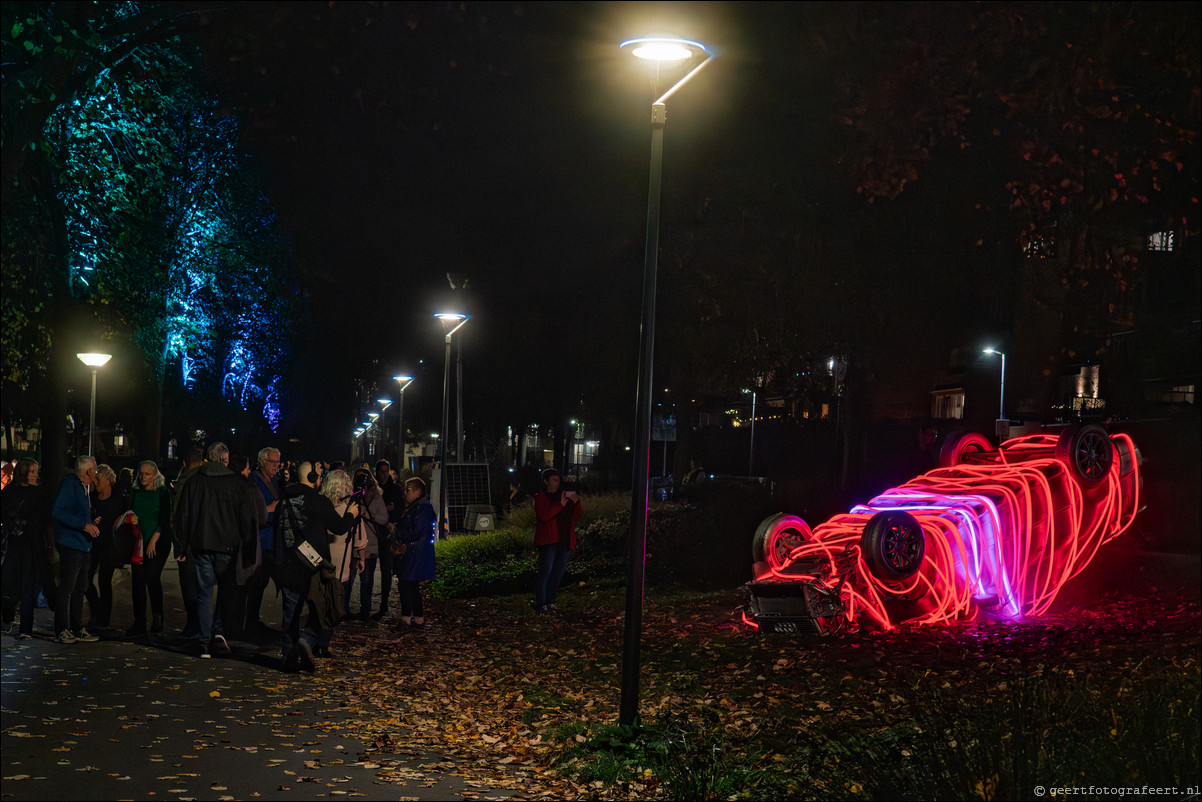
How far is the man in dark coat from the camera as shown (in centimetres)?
1174

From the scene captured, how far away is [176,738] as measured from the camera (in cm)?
807

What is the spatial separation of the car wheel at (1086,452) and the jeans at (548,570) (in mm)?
6263

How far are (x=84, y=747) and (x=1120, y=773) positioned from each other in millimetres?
6099

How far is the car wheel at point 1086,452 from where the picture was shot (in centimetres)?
1325

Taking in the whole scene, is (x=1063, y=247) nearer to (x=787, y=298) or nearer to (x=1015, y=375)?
(x=787, y=298)

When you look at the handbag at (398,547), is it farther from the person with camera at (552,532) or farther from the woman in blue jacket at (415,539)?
the person with camera at (552,532)

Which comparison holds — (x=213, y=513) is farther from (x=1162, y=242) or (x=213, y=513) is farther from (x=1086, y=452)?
(x=1162, y=242)

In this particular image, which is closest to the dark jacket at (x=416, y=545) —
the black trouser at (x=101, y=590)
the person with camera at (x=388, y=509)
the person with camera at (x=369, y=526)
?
the person with camera at (x=369, y=526)

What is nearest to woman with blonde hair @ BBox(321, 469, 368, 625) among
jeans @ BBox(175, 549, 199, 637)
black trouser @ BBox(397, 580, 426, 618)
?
jeans @ BBox(175, 549, 199, 637)

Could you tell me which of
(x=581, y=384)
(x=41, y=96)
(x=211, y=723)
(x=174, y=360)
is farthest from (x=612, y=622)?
(x=174, y=360)

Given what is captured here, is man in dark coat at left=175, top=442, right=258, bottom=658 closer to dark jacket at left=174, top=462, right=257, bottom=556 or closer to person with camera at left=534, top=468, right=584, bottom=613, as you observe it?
dark jacket at left=174, top=462, right=257, bottom=556

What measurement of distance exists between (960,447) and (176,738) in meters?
10.3

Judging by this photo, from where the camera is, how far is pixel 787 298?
17078 mm

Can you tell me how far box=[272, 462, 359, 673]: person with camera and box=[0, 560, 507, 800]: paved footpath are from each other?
374mm
